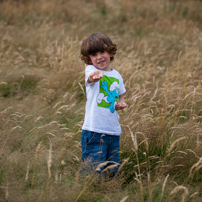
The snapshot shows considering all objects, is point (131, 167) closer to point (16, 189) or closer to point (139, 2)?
point (16, 189)

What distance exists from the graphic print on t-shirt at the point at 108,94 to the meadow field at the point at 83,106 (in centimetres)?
42

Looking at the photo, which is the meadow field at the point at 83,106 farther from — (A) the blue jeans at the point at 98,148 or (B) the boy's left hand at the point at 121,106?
(B) the boy's left hand at the point at 121,106

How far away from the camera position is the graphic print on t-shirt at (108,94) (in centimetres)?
243

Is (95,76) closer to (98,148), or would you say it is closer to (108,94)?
(108,94)

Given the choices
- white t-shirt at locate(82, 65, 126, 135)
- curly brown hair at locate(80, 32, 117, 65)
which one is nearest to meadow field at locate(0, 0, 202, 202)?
white t-shirt at locate(82, 65, 126, 135)

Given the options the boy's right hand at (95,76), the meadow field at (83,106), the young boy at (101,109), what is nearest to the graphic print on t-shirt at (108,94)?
the young boy at (101,109)

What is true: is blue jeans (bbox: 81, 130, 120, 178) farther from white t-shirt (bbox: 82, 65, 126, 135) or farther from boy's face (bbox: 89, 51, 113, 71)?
boy's face (bbox: 89, 51, 113, 71)

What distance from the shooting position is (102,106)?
7.92 ft

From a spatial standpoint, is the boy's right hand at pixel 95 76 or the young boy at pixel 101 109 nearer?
the boy's right hand at pixel 95 76

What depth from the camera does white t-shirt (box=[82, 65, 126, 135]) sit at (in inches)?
94.0

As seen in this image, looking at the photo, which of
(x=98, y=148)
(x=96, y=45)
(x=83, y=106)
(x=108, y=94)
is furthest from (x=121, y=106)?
(x=83, y=106)

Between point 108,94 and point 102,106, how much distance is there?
5.2 inches

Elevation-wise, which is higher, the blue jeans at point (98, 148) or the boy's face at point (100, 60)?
the boy's face at point (100, 60)

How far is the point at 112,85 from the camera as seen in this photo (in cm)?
251
